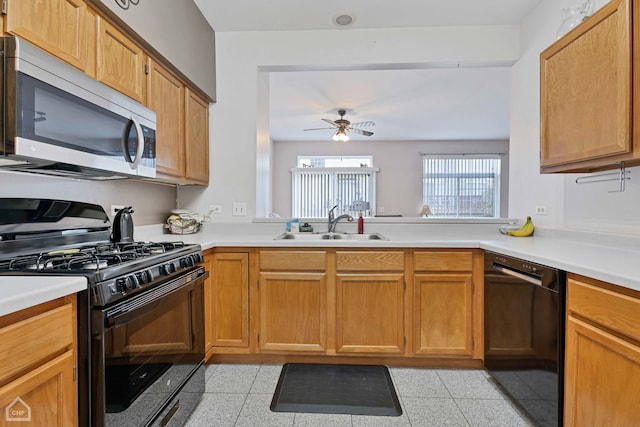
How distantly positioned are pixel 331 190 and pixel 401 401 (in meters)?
5.75

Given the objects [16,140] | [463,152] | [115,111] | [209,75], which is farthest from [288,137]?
[16,140]

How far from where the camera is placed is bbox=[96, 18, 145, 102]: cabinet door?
4.94 ft

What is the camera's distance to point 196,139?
97.1 inches

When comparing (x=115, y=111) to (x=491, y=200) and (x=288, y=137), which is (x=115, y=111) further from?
(x=491, y=200)

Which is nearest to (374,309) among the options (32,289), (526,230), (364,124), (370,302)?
(370,302)

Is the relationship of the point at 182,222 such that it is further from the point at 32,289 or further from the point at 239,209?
the point at 32,289

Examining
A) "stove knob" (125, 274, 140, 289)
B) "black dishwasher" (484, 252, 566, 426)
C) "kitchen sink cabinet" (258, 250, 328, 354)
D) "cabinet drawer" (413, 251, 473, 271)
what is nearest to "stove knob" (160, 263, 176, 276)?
"stove knob" (125, 274, 140, 289)

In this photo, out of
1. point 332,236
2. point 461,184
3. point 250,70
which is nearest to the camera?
point 332,236

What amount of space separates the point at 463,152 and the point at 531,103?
4924 mm

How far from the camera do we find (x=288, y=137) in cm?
687

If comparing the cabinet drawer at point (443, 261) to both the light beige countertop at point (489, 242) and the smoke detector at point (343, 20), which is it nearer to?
the light beige countertop at point (489, 242)

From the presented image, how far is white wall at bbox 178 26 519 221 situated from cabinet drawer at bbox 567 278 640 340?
207cm

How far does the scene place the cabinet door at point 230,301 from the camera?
83.1 inches

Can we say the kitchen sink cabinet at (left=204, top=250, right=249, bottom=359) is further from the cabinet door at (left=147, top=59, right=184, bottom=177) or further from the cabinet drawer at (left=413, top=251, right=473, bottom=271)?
the cabinet drawer at (left=413, top=251, right=473, bottom=271)
